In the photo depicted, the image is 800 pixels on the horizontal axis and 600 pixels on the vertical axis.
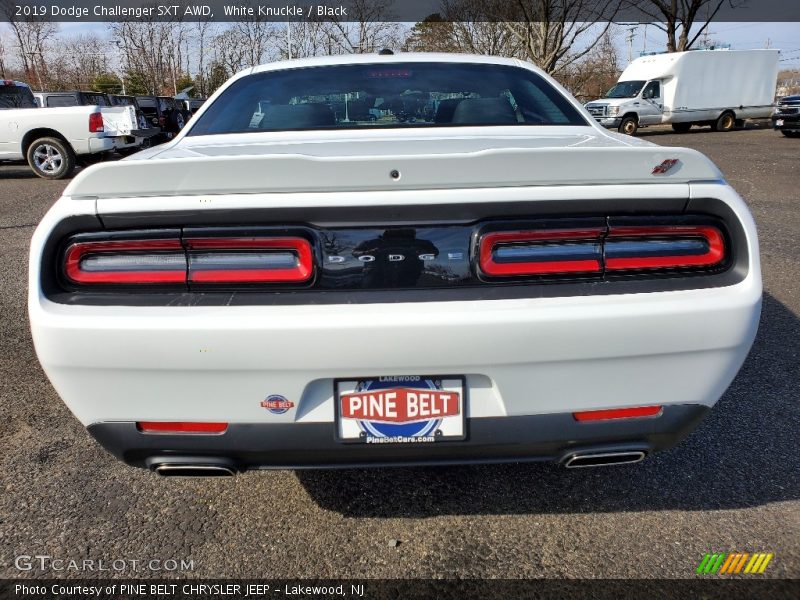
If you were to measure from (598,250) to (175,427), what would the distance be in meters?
1.31


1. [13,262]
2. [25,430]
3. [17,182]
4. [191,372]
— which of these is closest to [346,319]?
[191,372]

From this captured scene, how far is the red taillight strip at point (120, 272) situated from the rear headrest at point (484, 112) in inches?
60.9

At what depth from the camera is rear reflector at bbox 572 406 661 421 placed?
1.73 meters

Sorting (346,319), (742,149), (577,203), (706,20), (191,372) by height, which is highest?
(706,20)

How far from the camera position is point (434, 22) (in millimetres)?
33906

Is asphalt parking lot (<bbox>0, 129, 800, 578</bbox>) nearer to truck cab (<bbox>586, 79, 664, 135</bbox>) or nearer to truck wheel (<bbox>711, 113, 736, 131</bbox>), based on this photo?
truck cab (<bbox>586, 79, 664, 135</bbox>)

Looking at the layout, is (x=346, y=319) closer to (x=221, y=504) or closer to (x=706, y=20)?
(x=221, y=504)

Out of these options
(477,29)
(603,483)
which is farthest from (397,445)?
(477,29)

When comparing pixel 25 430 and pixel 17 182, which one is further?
pixel 17 182

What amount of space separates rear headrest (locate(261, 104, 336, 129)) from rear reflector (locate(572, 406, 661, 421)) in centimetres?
166

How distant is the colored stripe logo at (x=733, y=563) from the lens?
1.90 meters

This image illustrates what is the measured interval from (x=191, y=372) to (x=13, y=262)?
5.13 m

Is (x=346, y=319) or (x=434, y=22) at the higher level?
(x=434, y=22)
